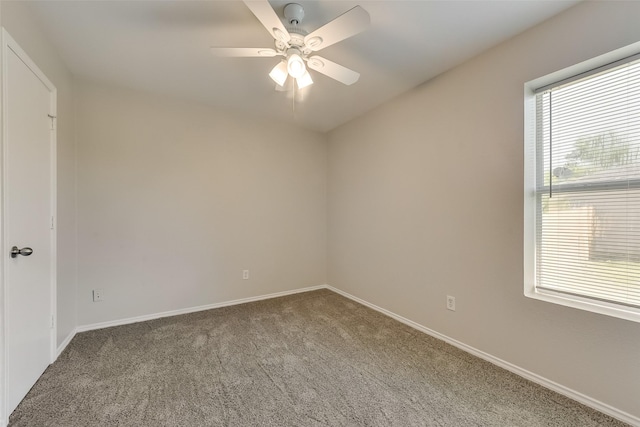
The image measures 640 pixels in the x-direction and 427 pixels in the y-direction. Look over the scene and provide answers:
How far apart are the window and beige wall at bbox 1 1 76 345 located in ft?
11.3

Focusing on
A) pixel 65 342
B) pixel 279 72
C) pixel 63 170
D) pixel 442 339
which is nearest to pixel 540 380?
pixel 442 339

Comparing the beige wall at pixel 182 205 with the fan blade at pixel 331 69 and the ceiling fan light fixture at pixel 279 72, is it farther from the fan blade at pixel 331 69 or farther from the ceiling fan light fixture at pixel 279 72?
the fan blade at pixel 331 69

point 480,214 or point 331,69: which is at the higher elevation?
point 331,69

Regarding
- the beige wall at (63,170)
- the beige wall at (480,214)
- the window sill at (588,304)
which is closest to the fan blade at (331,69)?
the beige wall at (480,214)

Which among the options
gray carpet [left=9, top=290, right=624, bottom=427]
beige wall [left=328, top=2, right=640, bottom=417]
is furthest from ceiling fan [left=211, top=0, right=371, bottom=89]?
gray carpet [left=9, top=290, right=624, bottom=427]

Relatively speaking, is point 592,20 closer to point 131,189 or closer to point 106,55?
point 106,55

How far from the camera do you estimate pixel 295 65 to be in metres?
1.74

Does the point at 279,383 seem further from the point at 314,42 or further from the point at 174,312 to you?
the point at 314,42

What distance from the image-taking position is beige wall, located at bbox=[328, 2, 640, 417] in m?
1.58

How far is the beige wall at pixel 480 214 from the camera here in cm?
158

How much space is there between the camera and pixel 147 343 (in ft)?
7.75

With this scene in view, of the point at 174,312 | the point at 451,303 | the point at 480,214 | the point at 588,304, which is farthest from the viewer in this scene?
the point at 174,312

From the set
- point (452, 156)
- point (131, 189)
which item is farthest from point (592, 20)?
point (131, 189)

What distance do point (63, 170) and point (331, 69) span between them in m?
2.39
